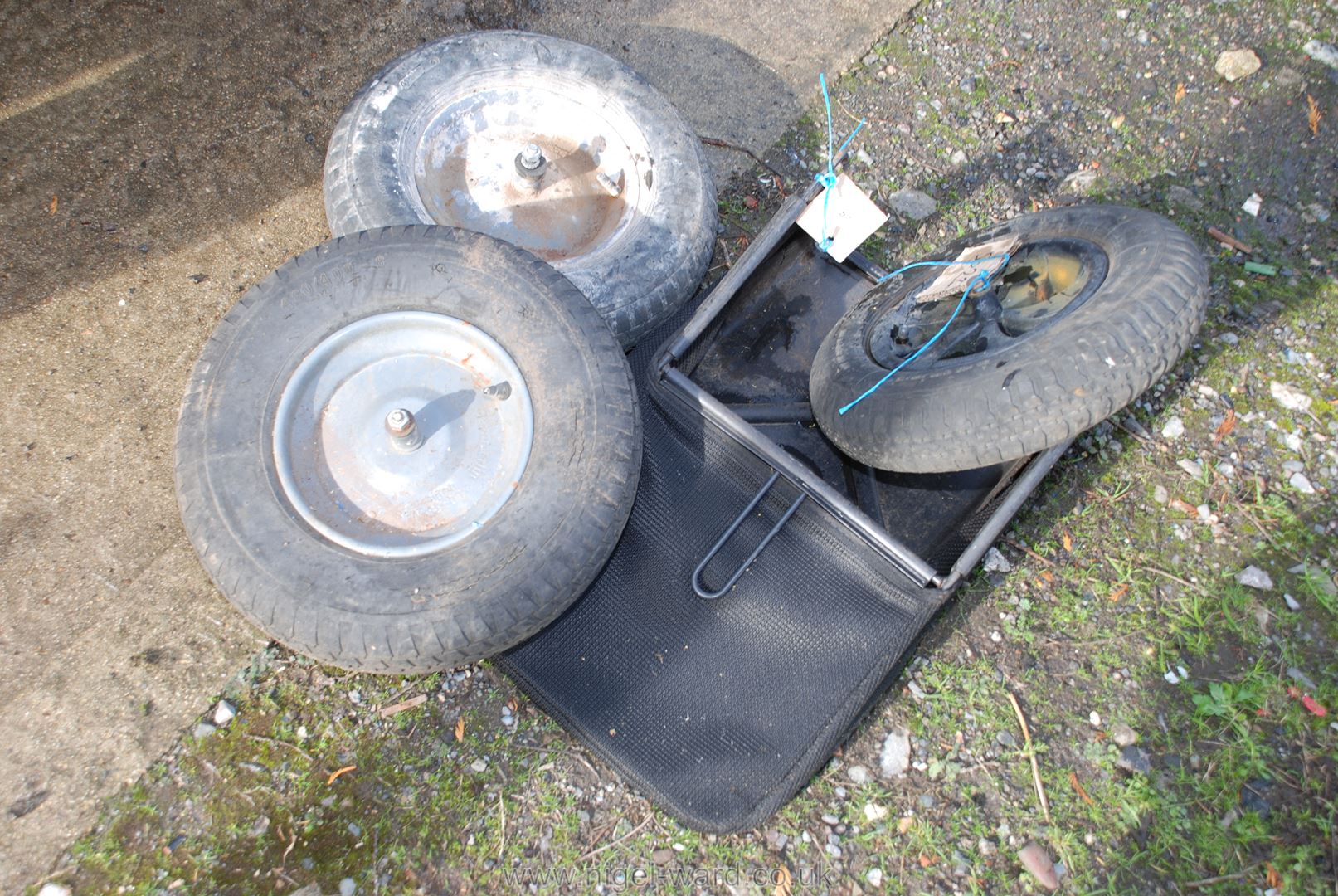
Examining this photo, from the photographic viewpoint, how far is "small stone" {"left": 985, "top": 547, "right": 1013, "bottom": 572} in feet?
9.53

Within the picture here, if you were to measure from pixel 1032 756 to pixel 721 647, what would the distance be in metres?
1.08

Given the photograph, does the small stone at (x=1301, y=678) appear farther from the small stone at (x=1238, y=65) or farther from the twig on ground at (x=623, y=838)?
the small stone at (x=1238, y=65)

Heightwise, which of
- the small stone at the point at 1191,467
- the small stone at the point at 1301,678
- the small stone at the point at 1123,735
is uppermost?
the small stone at the point at 1191,467

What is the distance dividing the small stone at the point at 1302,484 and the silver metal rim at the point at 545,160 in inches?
99.1

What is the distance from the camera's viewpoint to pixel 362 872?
247 cm

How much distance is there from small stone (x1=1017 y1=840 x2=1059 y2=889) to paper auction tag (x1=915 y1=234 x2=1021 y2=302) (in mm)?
1710

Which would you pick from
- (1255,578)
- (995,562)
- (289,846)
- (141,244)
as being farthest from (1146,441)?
(141,244)

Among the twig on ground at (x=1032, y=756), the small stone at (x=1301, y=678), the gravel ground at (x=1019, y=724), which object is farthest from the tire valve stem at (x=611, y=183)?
the small stone at (x=1301, y=678)

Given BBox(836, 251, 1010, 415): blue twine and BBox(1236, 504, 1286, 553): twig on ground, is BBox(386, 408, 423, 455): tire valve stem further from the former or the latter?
BBox(1236, 504, 1286, 553): twig on ground

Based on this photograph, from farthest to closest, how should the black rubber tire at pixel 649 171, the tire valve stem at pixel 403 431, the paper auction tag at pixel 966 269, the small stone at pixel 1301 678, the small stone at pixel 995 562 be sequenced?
the small stone at pixel 995 562
the small stone at pixel 1301 678
the black rubber tire at pixel 649 171
the paper auction tag at pixel 966 269
the tire valve stem at pixel 403 431

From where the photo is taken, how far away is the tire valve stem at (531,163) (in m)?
2.80

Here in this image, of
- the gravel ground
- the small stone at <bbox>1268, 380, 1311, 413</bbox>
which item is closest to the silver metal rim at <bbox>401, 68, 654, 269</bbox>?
the gravel ground

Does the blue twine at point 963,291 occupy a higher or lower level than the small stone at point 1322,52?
lower

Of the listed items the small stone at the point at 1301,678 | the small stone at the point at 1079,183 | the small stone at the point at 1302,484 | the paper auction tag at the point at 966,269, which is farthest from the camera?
the small stone at the point at 1079,183
